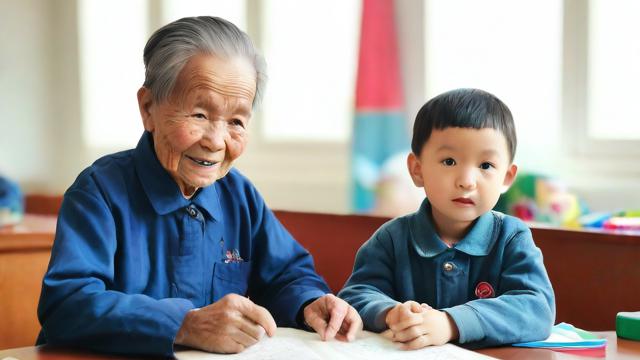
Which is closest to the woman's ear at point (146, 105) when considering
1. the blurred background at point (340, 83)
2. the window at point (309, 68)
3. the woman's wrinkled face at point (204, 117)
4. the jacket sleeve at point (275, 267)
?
the woman's wrinkled face at point (204, 117)

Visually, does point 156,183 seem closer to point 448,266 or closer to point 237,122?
point 237,122

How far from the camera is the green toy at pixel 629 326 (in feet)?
4.30

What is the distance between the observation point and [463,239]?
1397 mm

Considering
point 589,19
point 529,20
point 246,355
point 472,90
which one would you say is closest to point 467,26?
point 529,20

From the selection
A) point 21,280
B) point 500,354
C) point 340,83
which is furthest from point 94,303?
point 340,83

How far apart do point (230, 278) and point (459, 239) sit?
395 millimetres

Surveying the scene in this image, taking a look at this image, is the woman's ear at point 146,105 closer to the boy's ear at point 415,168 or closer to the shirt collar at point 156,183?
the shirt collar at point 156,183

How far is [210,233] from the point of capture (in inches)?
58.0

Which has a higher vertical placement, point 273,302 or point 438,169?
point 438,169

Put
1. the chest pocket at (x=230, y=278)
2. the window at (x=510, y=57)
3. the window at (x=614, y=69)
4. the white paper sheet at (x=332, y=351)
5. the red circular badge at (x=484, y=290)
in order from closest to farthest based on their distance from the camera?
1. the white paper sheet at (x=332, y=351)
2. the red circular badge at (x=484, y=290)
3. the chest pocket at (x=230, y=278)
4. the window at (x=614, y=69)
5. the window at (x=510, y=57)

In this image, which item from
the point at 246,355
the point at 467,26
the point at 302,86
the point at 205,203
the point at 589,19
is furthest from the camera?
the point at 302,86

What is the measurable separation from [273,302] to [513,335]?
1.41 feet

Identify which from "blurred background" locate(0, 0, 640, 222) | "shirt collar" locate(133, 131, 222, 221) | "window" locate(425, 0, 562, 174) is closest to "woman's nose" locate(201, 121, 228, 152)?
"shirt collar" locate(133, 131, 222, 221)

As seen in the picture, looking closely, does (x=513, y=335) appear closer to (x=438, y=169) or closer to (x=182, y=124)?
(x=438, y=169)
